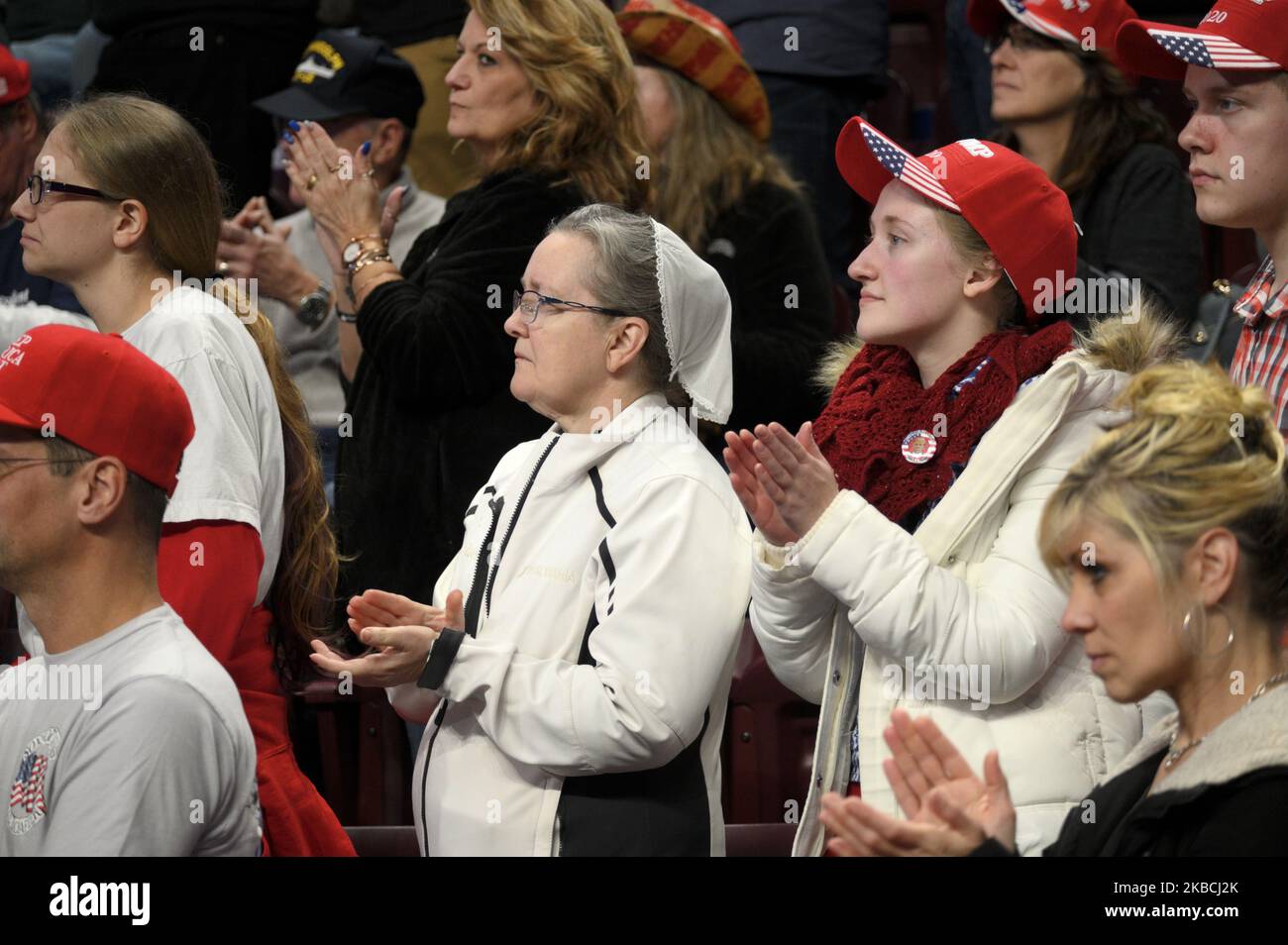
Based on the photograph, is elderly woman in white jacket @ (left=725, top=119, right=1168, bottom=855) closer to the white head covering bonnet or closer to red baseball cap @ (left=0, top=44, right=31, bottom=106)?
the white head covering bonnet

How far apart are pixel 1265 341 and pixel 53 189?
7.59 ft

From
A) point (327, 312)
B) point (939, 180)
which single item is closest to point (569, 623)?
point (939, 180)

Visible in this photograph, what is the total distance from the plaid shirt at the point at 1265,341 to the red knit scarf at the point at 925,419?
1.42ft

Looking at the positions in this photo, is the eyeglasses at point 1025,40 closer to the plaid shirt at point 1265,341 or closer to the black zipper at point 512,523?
the plaid shirt at point 1265,341

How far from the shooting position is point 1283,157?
340 centimetres

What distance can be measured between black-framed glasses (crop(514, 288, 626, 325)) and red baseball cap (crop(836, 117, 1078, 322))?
568 mm

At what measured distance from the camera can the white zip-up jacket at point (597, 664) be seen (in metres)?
3.03

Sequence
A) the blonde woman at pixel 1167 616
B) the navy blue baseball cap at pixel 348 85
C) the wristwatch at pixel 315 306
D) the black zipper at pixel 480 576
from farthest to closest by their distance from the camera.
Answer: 1. the navy blue baseball cap at pixel 348 85
2. the wristwatch at pixel 315 306
3. the black zipper at pixel 480 576
4. the blonde woman at pixel 1167 616

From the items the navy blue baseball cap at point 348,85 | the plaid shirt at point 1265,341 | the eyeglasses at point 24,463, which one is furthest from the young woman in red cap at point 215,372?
the plaid shirt at point 1265,341

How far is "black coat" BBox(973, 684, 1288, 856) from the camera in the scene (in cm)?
220

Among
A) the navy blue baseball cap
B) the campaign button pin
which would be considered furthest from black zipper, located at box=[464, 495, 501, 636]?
the navy blue baseball cap

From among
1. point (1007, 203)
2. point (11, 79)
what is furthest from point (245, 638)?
point (11, 79)
